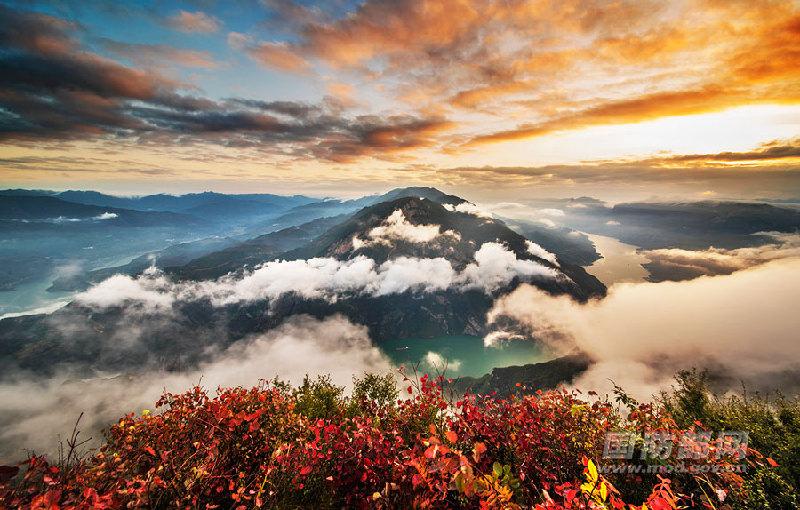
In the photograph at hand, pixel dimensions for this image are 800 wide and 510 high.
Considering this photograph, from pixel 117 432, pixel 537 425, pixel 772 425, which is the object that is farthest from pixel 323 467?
pixel 772 425

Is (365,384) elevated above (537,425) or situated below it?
below

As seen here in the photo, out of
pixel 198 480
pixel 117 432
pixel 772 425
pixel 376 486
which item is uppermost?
pixel 198 480

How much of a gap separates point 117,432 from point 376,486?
12747 millimetres

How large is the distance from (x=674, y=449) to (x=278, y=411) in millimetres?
17093

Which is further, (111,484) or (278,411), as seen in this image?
(278,411)

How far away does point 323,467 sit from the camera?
33.0 ft

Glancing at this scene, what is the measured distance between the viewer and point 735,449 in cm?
1074

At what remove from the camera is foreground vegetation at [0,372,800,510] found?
6336mm

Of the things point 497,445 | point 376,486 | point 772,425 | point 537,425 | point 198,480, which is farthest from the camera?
point 772,425

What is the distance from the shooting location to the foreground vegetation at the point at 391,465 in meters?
6.34

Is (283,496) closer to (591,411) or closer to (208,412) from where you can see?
(208,412)

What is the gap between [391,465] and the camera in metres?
9.45

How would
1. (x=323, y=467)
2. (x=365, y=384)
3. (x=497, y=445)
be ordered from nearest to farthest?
1. (x=323, y=467)
2. (x=497, y=445)
3. (x=365, y=384)

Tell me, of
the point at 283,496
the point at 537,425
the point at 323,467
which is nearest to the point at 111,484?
the point at 283,496
